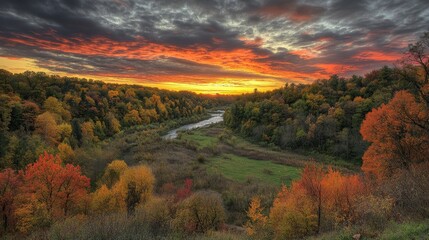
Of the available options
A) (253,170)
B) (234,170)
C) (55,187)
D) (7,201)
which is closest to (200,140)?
(234,170)

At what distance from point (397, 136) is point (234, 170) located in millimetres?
37520

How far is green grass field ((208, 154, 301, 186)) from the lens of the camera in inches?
2360

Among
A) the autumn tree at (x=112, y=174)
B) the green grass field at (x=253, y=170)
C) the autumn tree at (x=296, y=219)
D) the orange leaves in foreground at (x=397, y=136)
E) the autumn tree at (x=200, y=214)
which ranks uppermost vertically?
the orange leaves in foreground at (x=397, y=136)

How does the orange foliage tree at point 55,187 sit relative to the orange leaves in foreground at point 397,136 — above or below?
below

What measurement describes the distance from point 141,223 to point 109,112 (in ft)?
331

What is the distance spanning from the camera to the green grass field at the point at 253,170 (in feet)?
197

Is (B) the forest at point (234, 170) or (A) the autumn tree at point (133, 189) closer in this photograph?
(B) the forest at point (234, 170)

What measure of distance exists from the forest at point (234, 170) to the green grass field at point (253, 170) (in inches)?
19.6

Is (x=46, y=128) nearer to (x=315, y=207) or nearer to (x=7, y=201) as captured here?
(x=7, y=201)

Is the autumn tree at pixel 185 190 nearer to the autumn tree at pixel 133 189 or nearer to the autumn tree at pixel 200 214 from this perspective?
the autumn tree at pixel 133 189

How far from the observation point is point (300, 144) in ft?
284

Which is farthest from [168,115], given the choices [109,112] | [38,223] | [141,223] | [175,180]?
[141,223]

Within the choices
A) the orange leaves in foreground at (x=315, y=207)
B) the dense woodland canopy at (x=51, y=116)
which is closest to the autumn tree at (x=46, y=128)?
the dense woodland canopy at (x=51, y=116)

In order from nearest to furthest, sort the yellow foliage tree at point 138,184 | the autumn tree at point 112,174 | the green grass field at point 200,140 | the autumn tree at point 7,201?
the autumn tree at point 7,201, the yellow foliage tree at point 138,184, the autumn tree at point 112,174, the green grass field at point 200,140
